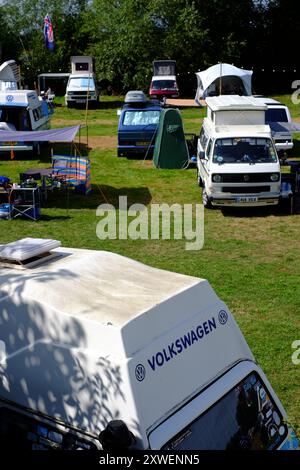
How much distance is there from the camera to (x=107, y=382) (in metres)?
4.39

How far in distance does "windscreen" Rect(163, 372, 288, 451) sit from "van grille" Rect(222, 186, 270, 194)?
10.5 metres

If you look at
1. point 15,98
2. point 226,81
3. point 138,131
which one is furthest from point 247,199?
point 226,81

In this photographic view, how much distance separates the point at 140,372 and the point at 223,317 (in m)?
1.06

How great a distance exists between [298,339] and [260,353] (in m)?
0.72

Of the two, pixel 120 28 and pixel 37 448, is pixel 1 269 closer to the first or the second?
pixel 37 448

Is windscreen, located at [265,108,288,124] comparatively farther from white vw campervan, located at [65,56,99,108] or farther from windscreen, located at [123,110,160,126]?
white vw campervan, located at [65,56,99,108]

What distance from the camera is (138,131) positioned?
2186cm

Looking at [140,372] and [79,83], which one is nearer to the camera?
[140,372]

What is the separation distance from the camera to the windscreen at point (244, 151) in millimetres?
15875

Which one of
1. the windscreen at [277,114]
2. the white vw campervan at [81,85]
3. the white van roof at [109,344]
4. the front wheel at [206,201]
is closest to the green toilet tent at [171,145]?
the windscreen at [277,114]

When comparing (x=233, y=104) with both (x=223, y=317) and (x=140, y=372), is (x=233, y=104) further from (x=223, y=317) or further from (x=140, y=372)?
(x=140, y=372)

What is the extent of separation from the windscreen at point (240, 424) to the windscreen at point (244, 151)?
36.5 ft

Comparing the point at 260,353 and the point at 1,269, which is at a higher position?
the point at 1,269
